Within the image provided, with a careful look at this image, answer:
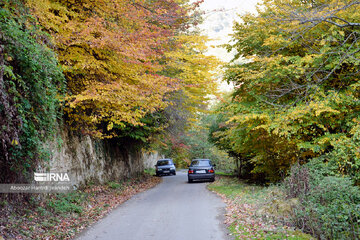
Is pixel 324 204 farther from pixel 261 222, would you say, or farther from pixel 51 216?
pixel 51 216

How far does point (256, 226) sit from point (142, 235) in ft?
8.99

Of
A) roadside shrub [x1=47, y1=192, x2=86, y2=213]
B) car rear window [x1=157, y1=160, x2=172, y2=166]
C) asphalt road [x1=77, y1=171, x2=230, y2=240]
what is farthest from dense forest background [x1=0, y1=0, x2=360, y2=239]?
car rear window [x1=157, y1=160, x2=172, y2=166]

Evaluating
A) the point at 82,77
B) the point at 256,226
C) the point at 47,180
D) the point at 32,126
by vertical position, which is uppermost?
the point at 82,77

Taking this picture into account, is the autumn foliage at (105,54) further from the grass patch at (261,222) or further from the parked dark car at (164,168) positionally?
the parked dark car at (164,168)

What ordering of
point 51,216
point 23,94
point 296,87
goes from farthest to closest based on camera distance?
point 296,87 < point 51,216 < point 23,94

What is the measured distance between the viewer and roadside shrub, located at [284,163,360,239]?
6355 millimetres

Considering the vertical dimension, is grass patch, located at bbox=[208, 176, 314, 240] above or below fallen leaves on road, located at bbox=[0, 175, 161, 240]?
below

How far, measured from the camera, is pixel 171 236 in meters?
6.12

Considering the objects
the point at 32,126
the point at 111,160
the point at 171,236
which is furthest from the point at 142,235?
the point at 111,160

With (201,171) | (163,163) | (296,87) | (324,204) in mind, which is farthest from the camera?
(163,163)

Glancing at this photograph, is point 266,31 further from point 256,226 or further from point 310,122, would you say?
point 256,226

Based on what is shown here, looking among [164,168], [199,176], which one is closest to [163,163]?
[164,168]

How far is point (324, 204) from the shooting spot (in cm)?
741

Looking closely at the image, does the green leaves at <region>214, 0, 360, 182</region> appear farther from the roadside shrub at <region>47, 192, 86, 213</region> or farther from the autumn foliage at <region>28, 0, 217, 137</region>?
the roadside shrub at <region>47, 192, 86, 213</region>
